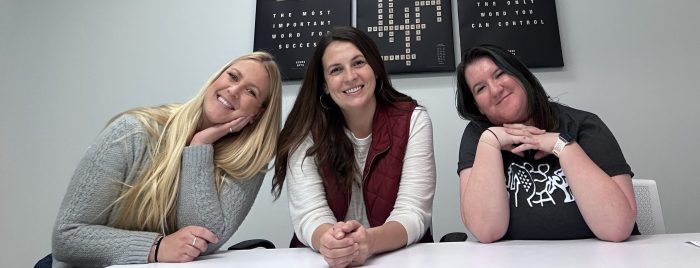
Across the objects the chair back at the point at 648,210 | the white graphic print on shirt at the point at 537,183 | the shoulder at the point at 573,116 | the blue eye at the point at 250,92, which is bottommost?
the chair back at the point at 648,210

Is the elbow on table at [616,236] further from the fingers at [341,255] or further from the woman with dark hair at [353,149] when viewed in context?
the fingers at [341,255]

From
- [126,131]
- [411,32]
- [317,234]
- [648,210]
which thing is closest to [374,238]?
[317,234]

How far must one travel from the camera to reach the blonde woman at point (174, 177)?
98 cm

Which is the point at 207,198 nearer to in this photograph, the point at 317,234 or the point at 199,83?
the point at 317,234

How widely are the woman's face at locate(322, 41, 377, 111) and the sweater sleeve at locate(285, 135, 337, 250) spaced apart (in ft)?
0.55

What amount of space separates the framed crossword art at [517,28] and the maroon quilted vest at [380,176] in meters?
0.85

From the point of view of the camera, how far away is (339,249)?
750mm

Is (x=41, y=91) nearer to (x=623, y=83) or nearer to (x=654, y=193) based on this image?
(x=654, y=193)

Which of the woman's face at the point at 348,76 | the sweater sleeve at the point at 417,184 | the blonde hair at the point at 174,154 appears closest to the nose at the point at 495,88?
the sweater sleeve at the point at 417,184

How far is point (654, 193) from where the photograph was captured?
1.17 metres

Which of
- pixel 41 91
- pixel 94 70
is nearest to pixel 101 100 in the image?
pixel 94 70

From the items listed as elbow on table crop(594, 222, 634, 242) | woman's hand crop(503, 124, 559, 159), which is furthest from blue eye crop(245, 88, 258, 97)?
elbow on table crop(594, 222, 634, 242)

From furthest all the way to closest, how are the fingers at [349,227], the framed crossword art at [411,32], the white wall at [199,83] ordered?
the framed crossword art at [411,32], the white wall at [199,83], the fingers at [349,227]

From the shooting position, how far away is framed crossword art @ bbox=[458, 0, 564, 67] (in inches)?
71.9
